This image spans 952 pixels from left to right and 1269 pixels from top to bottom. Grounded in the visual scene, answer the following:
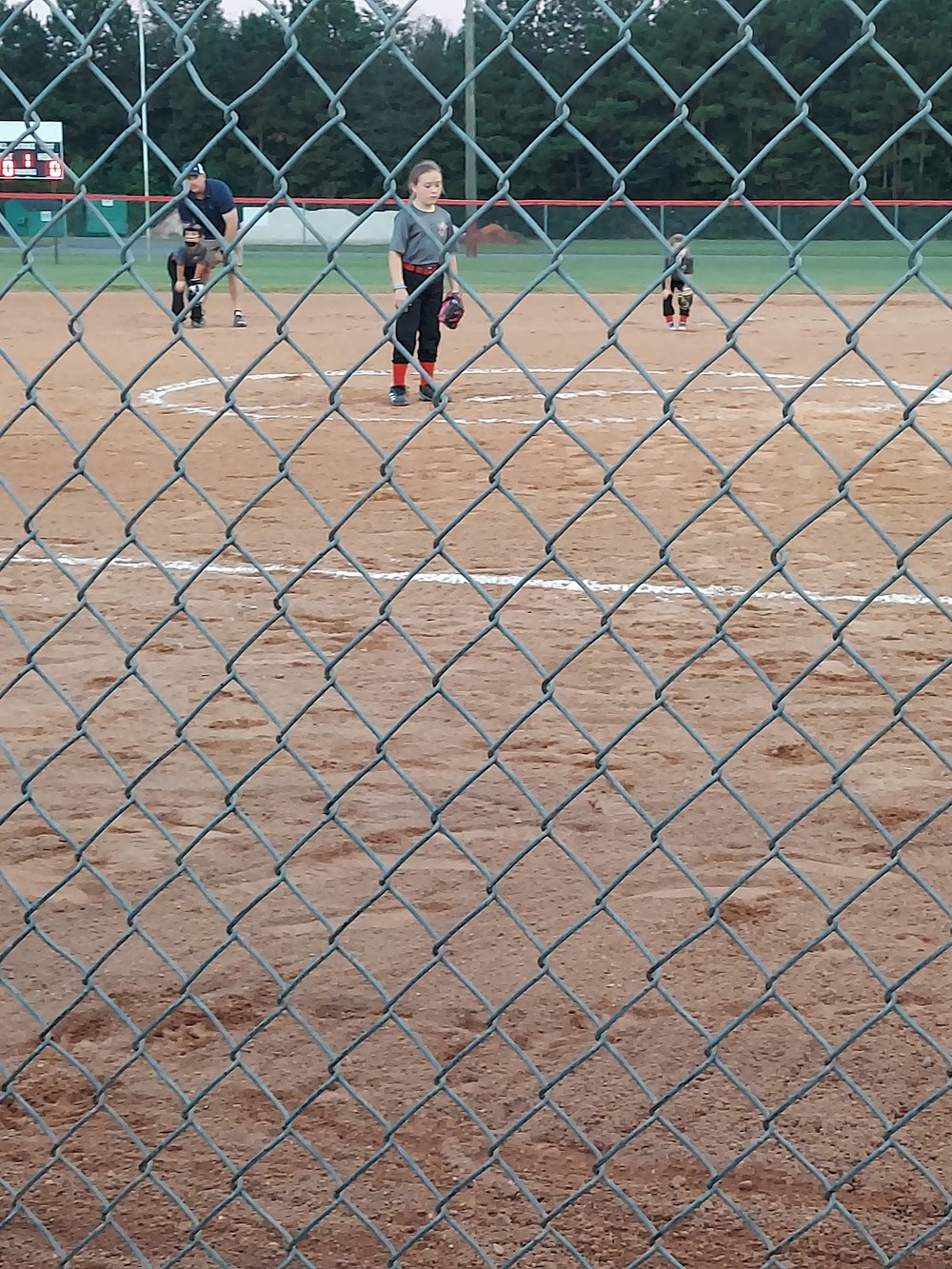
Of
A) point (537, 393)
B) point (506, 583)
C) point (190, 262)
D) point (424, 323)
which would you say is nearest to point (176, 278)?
point (190, 262)

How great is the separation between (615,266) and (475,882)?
2423 cm

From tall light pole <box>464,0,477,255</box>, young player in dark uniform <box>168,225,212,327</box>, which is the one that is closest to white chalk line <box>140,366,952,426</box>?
young player in dark uniform <box>168,225,212,327</box>

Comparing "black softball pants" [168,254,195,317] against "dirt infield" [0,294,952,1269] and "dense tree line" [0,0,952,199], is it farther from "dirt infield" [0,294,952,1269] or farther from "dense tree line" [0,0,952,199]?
"dirt infield" [0,294,952,1269]

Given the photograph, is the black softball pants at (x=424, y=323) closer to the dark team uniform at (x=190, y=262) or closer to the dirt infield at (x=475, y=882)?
the dirt infield at (x=475, y=882)

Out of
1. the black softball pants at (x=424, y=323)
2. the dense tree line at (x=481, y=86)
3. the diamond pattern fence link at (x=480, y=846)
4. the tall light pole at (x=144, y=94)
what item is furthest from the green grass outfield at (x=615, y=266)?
the tall light pole at (x=144, y=94)

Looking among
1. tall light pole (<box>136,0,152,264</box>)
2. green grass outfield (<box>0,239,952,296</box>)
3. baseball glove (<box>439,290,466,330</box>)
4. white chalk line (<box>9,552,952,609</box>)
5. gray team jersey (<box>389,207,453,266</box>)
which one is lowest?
green grass outfield (<box>0,239,952,296</box>)

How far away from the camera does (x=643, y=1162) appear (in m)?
2.71

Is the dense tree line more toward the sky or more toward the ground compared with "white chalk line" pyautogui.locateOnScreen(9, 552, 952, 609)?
more toward the sky

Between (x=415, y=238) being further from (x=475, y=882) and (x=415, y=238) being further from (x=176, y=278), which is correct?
(x=176, y=278)

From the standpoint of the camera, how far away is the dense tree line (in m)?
1.89

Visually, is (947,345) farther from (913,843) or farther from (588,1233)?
(588,1233)

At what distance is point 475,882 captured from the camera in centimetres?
373

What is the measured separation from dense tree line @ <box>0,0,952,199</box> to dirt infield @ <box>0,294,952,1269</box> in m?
0.32

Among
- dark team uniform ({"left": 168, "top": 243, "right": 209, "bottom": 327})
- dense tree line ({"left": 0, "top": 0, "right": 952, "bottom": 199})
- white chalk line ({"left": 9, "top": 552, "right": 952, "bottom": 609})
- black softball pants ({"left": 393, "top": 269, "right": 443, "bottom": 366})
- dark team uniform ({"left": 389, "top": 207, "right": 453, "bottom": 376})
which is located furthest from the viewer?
dark team uniform ({"left": 168, "top": 243, "right": 209, "bottom": 327})
